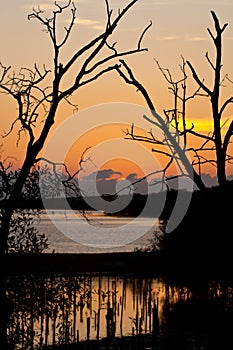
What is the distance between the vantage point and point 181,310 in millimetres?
13516

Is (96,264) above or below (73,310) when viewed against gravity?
above

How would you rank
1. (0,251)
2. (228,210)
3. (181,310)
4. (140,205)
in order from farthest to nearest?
1. (140,205)
2. (181,310)
3. (0,251)
4. (228,210)

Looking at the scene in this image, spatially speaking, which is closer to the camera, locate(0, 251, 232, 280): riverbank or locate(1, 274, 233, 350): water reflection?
locate(1, 274, 233, 350): water reflection

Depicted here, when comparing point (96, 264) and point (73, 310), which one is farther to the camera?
point (73, 310)

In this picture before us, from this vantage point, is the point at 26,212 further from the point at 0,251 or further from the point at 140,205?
the point at 140,205

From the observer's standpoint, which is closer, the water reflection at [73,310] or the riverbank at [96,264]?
the water reflection at [73,310]

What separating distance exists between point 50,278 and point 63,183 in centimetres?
136

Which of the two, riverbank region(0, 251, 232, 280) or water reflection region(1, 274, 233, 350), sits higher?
riverbank region(0, 251, 232, 280)

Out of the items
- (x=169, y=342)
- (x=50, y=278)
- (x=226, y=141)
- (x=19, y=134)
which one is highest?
(x=19, y=134)

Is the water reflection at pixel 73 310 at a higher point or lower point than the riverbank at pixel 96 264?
lower

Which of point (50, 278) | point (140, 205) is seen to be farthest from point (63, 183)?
point (140, 205)

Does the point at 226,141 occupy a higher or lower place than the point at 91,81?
lower

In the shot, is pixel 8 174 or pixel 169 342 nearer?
pixel 8 174

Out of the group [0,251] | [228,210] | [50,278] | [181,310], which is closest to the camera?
[228,210]
